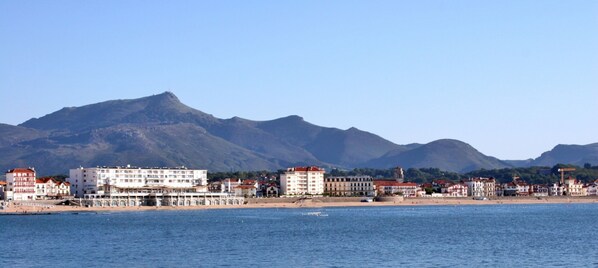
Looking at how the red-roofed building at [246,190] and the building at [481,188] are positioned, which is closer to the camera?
the red-roofed building at [246,190]

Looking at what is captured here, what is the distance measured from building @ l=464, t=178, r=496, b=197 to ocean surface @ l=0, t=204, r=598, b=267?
98.8m

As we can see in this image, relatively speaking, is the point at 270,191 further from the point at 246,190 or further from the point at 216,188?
the point at 216,188

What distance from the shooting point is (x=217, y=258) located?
46562 mm

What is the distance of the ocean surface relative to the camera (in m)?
44.8

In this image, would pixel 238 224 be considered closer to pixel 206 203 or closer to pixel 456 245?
pixel 456 245

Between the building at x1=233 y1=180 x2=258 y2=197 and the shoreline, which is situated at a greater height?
the building at x1=233 y1=180 x2=258 y2=197

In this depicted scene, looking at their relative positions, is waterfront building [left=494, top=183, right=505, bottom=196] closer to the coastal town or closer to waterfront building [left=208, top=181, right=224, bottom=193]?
the coastal town

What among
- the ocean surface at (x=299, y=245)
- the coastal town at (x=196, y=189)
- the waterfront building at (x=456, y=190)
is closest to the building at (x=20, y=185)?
the coastal town at (x=196, y=189)

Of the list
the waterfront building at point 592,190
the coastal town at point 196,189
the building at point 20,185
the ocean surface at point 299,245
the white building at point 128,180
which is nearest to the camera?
the ocean surface at point 299,245

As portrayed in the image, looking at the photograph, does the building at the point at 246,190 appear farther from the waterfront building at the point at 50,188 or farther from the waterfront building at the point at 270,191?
the waterfront building at the point at 50,188

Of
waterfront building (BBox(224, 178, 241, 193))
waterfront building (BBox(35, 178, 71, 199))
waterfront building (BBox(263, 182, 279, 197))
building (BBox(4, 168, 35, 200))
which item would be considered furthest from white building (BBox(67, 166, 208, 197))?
waterfront building (BBox(263, 182, 279, 197))

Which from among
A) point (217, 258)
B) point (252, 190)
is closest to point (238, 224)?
point (217, 258)

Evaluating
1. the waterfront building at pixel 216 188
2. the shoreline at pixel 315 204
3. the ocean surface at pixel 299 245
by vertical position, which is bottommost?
the ocean surface at pixel 299 245

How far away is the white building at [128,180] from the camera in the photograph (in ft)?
438
